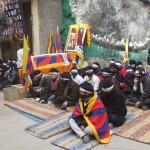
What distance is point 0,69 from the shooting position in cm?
962

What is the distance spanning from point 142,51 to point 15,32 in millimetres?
4706

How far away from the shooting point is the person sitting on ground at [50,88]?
685cm

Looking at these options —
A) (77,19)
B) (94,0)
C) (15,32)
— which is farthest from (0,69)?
(94,0)

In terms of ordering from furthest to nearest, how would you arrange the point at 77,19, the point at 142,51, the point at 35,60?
the point at 77,19
the point at 142,51
the point at 35,60

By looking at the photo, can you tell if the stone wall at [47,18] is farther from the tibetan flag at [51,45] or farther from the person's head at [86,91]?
the person's head at [86,91]

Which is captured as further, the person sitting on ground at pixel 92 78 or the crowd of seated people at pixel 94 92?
the person sitting on ground at pixel 92 78

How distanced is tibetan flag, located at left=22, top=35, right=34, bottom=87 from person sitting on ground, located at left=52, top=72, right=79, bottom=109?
1.19m

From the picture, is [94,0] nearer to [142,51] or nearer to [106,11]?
[106,11]

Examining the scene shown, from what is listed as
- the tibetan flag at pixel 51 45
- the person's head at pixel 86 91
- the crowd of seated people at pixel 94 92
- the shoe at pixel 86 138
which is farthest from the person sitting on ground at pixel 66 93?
the tibetan flag at pixel 51 45

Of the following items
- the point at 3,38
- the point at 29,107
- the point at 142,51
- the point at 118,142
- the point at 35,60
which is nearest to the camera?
the point at 118,142

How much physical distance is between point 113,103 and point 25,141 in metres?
1.65

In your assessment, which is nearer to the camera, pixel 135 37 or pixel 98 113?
pixel 98 113

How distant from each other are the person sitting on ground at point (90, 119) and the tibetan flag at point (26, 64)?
307 cm

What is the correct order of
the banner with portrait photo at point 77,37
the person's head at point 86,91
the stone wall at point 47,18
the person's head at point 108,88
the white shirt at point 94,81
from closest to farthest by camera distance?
the person's head at point 86,91
the person's head at point 108,88
the white shirt at point 94,81
the banner with portrait photo at point 77,37
the stone wall at point 47,18
